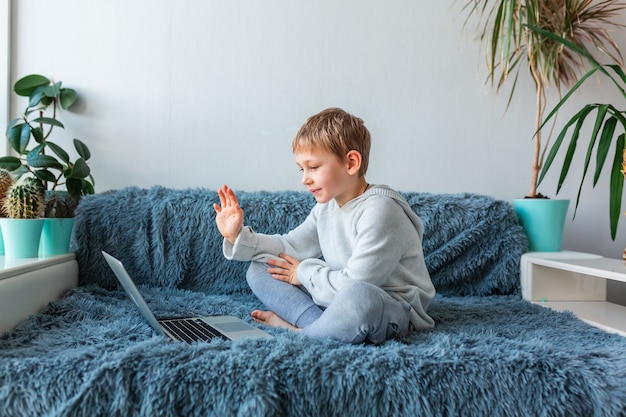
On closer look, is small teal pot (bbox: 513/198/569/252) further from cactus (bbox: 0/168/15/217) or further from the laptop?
cactus (bbox: 0/168/15/217)

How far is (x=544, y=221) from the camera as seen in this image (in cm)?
174

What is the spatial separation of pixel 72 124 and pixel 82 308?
0.86m

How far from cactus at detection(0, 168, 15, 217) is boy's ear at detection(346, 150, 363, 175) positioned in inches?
40.0

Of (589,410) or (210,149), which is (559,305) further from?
(210,149)

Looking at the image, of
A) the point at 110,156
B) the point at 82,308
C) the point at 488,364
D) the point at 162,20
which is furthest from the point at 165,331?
the point at 162,20

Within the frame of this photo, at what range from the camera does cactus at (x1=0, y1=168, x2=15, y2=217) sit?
1510 mm

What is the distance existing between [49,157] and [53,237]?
0.84ft

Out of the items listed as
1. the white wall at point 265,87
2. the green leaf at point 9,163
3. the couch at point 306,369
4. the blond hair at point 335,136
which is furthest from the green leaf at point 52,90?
the blond hair at point 335,136

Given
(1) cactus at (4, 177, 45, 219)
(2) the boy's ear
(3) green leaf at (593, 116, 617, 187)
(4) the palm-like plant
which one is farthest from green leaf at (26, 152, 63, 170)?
(3) green leaf at (593, 116, 617, 187)

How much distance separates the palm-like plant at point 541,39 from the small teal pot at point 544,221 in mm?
83

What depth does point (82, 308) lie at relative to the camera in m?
1.33

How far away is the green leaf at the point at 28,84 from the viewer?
1.79m

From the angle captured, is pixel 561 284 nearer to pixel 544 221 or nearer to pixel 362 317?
pixel 544 221

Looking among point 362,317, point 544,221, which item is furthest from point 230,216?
point 544,221
